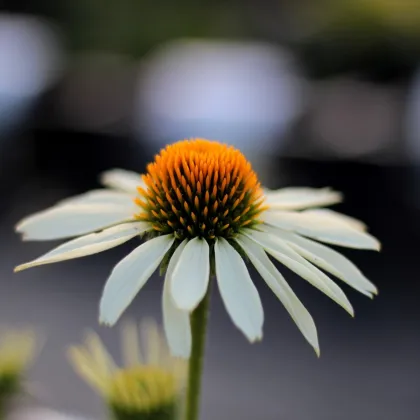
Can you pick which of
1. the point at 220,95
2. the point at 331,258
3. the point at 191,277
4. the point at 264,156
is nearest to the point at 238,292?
the point at 191,277

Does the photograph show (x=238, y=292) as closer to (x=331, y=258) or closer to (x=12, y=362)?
(x=331, y=258)

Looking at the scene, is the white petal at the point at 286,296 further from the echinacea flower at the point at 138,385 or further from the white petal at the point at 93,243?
the echinacea flower at the point at 138,385

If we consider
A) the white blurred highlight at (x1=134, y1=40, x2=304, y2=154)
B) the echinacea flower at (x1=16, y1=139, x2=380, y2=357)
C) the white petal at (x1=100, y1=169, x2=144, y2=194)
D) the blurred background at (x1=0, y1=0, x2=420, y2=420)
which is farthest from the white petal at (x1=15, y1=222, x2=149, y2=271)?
the white blurred highlight at (x1=134, y1=40, x2=304, y2=154)

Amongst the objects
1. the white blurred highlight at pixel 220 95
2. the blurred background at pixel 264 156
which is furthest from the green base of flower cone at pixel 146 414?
the white blurred highlight at pixel 220 95

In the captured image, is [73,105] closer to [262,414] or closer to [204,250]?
[262,414]

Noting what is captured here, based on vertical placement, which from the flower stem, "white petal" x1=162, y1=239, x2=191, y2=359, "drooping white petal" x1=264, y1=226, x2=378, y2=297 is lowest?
the flower stem

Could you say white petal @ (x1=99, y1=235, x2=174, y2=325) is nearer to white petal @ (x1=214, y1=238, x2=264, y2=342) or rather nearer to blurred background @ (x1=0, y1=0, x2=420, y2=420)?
white petal @ (x1=214, y1=238, x2=264, y2=342)

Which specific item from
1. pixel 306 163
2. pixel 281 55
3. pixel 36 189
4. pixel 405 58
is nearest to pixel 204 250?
pixel 306 163
